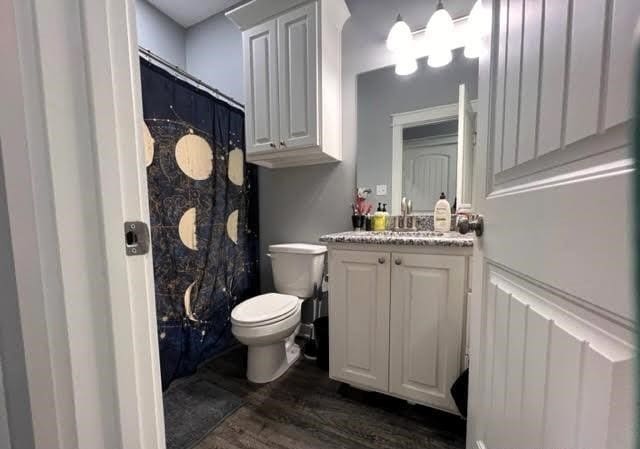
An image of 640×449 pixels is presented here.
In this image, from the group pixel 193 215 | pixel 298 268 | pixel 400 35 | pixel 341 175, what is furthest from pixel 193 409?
pixel 400 35

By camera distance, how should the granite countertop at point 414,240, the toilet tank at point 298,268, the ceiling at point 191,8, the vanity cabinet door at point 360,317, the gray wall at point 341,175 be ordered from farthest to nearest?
the ceiling at point 191,8 → the toilet tank at point 298,268 → the gray wall at point 341,175 → the vanity cabinet door at point 360,317 → the granite countertop at point 414,240

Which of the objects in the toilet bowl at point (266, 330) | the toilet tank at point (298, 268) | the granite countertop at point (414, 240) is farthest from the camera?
the toilet tank at point (298, 268)

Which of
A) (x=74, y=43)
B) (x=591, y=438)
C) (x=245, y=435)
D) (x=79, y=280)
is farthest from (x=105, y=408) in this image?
(x=245, y=435)

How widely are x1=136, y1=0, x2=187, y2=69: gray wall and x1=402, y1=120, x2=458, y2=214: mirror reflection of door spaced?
6.95ft

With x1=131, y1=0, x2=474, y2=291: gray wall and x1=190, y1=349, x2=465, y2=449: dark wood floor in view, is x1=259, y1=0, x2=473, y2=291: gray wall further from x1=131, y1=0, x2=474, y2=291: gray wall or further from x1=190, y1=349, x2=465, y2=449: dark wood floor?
x1=190, y1=349, x2=465, y2=449: dark wood floor

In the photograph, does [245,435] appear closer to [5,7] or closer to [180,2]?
[5,7]

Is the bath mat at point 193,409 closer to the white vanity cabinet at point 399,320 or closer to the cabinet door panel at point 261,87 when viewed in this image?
the white vanity cabinet at point 399,320

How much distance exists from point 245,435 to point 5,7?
1463 millimetres

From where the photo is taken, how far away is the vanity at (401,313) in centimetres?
108

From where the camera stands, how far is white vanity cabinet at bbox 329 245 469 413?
1.08 metres

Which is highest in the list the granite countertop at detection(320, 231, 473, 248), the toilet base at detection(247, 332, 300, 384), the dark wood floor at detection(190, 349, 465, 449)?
the granite countertop at detection(320, 231, 473, 248)

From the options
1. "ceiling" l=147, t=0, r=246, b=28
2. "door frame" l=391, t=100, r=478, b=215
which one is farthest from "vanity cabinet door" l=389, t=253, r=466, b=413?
"ceiling" l=147, t=0, r=246, b=28

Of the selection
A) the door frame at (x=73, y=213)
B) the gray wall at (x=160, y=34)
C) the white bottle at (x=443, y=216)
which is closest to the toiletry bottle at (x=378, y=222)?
the white bottle at (x=443, y=216)

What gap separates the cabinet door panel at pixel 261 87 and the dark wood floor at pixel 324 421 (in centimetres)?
148
